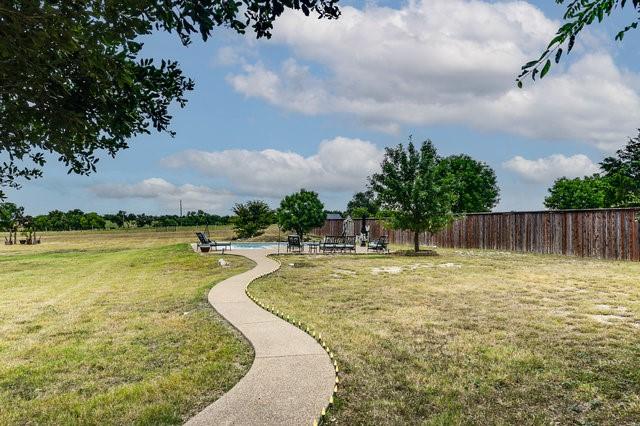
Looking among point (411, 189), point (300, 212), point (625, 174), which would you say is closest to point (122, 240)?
point (300, 212)

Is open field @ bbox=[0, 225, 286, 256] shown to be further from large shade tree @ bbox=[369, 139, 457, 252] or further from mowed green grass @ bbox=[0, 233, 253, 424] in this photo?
mowed green grass @ bbox=[0, 233, 253, 424]

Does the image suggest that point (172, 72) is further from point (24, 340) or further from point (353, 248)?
point (353, 248)

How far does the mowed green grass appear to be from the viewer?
476 cm

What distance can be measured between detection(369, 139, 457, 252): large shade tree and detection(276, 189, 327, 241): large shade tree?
43.0ft

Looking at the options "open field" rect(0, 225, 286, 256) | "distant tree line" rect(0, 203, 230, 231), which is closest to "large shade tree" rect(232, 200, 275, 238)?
"open field" rect(0, 225, 286, 256)

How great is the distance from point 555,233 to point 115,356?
2126 centimetres

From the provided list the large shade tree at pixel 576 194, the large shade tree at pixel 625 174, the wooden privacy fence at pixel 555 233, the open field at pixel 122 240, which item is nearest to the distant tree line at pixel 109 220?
the open field at pixel 122 240

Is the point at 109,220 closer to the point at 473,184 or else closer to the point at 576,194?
the point at 473,184

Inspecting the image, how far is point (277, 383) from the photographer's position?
504 centimetres

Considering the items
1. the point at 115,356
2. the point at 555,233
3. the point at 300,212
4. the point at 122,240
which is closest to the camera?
the point at 115,356

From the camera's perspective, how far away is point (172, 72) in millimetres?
4664

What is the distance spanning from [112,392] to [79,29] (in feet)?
11.9

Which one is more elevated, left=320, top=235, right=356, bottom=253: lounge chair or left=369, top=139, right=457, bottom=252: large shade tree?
left=369, top=139, right=457, bottom=252: large shade tree

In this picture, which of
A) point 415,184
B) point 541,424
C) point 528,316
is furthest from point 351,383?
point 415,184
